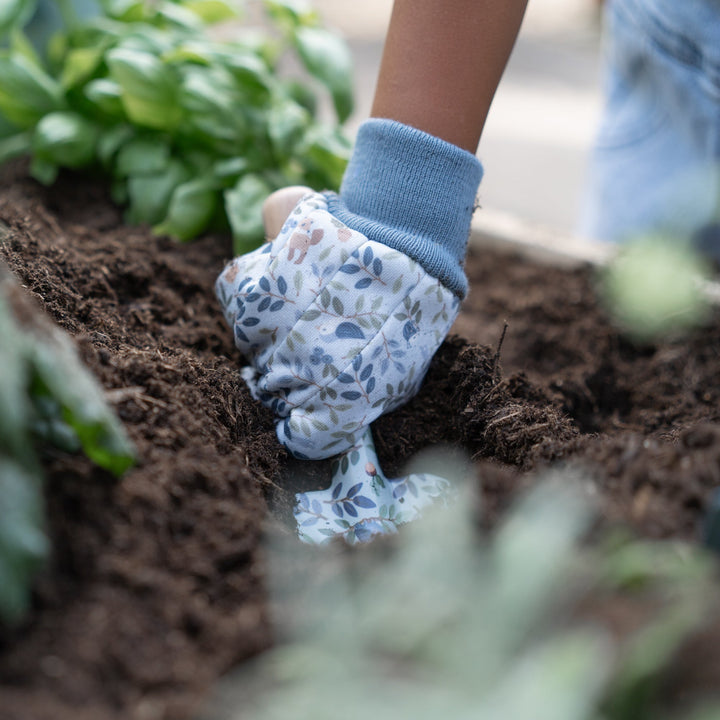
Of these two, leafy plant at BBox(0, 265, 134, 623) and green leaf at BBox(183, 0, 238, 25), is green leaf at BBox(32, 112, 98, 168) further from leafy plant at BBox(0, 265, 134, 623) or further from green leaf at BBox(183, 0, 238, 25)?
leafy plant at BBox(0, 265, 134, 623)

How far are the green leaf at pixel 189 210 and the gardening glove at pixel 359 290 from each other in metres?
0.36

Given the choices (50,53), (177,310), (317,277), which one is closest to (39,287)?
(177,310)

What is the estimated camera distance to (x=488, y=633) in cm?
43

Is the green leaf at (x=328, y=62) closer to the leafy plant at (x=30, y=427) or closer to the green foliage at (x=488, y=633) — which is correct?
the leafy plant at (x=30, y=427)

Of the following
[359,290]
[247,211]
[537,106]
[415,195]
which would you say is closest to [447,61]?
[415,195]

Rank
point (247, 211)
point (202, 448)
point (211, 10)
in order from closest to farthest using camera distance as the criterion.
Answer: point (202, 448) < point (247, 211) < point (211, 10)

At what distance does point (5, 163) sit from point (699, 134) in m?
1.38

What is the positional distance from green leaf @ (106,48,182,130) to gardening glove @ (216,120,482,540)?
47cm

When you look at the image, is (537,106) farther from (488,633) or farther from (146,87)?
(488,633)

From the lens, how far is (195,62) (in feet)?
4.16

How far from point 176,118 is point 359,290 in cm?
66

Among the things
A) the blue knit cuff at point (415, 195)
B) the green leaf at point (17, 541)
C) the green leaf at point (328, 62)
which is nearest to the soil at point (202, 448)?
the green leaf at point (17, 541)

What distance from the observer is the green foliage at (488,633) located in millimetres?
397

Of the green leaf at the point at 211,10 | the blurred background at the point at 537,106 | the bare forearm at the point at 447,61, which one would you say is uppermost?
the bare forearm at the point at 447,61
